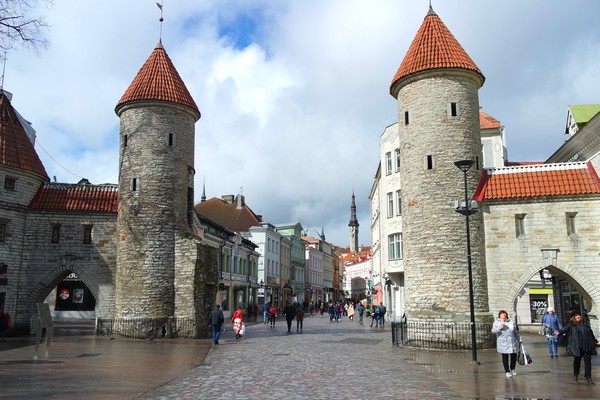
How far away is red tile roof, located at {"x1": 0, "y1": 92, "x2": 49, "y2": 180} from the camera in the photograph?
2531 cm

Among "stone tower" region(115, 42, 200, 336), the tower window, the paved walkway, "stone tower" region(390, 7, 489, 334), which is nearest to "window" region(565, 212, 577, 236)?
"stone tower" region(390, 7, 489, 334)

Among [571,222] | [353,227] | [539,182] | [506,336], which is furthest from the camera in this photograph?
[353,227]

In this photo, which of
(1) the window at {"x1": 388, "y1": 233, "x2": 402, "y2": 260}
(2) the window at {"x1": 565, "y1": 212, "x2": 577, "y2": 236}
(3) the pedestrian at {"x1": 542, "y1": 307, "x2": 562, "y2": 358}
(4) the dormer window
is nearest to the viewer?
(3) the pedestrian at {"x1": 542, "y1": 307, "x2": 562, "y2": 358}

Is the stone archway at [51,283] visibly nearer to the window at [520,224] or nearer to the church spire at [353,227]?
the window at [520,224]

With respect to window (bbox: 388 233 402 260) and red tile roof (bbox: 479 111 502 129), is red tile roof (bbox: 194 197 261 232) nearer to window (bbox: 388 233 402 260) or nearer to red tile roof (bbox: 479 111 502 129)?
window (bbox: 388 233 402 260)

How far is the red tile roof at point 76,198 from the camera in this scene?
26.5 metres

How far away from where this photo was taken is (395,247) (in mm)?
35750

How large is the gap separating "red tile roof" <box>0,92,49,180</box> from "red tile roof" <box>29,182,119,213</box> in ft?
3.28

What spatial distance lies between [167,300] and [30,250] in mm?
7753

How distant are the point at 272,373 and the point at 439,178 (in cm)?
1127

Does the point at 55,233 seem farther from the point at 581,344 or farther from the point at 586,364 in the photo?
the point at 586,364

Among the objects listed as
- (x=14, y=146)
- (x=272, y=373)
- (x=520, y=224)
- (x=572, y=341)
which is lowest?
(x=272, y=373)

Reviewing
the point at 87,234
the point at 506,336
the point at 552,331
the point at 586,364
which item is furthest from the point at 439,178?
the point at 87,234

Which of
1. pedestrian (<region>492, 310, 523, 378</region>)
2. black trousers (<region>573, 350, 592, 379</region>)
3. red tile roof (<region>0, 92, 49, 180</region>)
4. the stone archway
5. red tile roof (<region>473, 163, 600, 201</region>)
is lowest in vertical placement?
black trousers (<region>573, 350, 592, 379</region>)
